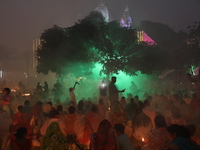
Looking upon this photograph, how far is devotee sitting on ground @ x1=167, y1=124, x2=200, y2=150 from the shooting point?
4.43m

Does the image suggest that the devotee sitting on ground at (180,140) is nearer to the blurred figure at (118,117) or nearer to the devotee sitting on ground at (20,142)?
the devotee sitting on ground at (20,142)

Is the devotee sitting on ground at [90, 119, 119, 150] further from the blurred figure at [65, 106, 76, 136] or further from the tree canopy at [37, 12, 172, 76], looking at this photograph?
the tree canopy at [37, 12, 172, 76]

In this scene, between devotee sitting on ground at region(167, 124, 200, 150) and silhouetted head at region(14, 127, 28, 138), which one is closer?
devotee sitting on ground at region(167, 124, 200, 150)

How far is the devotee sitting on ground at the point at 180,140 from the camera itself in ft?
14.5

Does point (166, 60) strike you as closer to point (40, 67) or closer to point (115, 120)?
point (40, 67)

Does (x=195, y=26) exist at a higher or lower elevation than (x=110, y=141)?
higher

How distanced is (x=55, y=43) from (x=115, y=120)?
602 inches

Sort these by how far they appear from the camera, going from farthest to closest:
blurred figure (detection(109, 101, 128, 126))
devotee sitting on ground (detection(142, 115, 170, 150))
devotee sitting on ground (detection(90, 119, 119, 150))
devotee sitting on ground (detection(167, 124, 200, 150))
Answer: blurred figure (detection(109, 101, 128, 126)) < devotee sitting on ground (detection(142, 115, 170, 150)) < devotee sitting on ground (detection(90, 119, 119, 150)) < devotee sitting on ground (detection(167, 124, 200, 150))

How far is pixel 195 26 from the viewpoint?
3503cm

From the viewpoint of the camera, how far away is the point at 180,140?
→ 459 centimetres

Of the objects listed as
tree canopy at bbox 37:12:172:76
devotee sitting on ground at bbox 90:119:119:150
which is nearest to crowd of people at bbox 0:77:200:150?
devotee sitting on ground at bbox 90:119:119:150

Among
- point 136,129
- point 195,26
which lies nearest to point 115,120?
point 136,129

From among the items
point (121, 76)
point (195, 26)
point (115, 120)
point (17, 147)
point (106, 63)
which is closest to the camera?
point (17, 147)

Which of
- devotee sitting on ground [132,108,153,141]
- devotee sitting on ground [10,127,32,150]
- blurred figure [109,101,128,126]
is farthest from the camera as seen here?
blurred figure [109,101,128,126]
